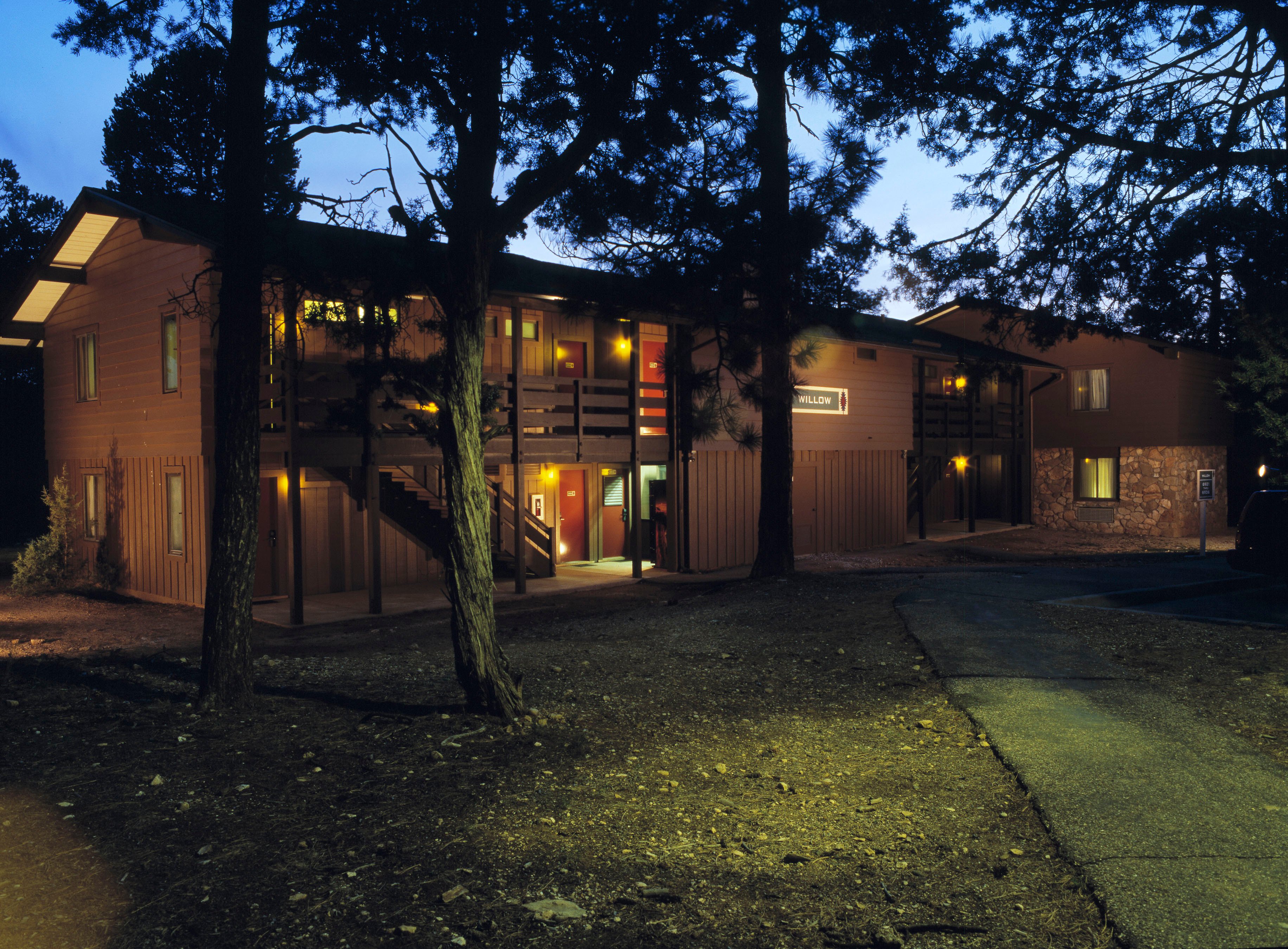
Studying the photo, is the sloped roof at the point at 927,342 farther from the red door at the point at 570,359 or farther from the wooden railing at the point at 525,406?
the red door at the point at 570,359

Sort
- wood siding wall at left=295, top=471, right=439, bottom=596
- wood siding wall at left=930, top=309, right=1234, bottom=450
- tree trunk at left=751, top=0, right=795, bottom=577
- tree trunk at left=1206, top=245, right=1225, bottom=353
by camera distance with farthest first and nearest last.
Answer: wood siding wall at left=930, top=309, right=1234, bottom=450 < wood siding wall at left=295, top=471, right=439, bottom=596 < tree trunk at left=751, top=0, right=795, bottom=577 < tree trunk at left=1206, top=245, right=1225, bottom=353

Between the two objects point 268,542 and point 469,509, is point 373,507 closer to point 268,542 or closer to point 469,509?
point 268,542

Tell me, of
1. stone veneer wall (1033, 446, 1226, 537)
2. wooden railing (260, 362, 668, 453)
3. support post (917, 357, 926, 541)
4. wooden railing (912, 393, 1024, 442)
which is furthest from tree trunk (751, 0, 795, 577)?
stone veneer wall (1033, 446, 1226, 537)

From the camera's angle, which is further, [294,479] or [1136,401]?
[1136,401]

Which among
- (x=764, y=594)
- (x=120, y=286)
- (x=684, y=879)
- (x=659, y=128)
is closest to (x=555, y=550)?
(x=764, y=594)

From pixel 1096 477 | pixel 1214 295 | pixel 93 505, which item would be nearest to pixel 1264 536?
pixel 1214 295

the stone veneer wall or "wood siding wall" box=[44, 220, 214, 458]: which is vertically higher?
"wood siding wall" box=[44, 220, 214, 458]

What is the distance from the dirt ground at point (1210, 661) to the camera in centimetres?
657

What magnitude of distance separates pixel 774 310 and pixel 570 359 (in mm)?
7916

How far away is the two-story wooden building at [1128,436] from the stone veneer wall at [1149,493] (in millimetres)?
27

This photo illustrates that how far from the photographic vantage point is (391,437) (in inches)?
587

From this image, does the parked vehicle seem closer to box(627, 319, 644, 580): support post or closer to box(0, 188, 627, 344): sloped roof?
box(0, 188, 627, 344): sloped roof

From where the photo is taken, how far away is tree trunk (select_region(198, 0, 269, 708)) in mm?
6488

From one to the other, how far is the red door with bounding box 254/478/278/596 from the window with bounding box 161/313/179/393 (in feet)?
7.13
